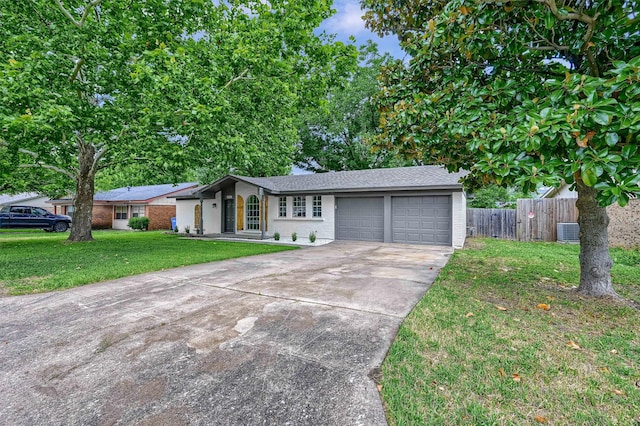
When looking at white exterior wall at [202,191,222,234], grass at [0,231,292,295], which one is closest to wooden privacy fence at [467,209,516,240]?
grass at [0,231,292,295]

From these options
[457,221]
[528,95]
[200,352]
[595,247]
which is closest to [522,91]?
[528,95]

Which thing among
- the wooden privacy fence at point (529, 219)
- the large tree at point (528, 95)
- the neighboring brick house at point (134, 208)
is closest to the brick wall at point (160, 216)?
the neighboring brick house at point (134, 208)

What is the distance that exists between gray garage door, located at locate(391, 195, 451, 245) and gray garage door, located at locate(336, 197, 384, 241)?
640mm

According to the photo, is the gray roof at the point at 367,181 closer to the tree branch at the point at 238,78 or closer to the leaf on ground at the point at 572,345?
the tree branch at the point at 238,78

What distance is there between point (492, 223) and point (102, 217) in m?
26.3

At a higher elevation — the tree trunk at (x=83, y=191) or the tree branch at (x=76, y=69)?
the tree branch at (x=76, y=69)

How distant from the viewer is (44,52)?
25.2ft

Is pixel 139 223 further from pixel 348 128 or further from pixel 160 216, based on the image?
pixel 348 128

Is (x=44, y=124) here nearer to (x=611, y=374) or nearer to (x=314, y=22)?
(x=314, y=22)

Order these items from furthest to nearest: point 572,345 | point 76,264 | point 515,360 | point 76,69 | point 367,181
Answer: point 367,181, point 76,69, point 76,264, point 572,345, point 515,360

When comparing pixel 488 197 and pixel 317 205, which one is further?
pixel 488 197

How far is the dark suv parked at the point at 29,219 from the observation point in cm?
1900

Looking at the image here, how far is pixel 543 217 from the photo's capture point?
12438 mm

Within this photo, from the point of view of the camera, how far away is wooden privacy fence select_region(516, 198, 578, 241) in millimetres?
11992
